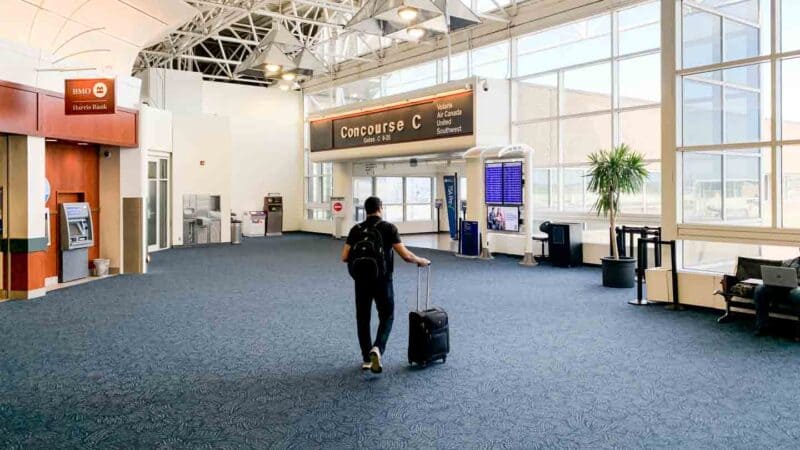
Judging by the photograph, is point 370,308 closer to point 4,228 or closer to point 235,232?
point 4,228

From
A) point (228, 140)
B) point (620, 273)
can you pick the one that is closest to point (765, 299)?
point (620, 273)

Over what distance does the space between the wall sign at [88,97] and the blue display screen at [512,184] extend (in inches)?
295

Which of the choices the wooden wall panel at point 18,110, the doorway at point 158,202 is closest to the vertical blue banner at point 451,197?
the doorway at point 158,202

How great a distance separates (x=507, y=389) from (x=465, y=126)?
919 centimetres

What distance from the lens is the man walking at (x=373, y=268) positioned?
189 inches

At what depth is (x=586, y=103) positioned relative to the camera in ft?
41.0

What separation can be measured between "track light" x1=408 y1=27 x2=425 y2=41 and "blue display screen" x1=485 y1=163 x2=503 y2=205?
12.4 feet

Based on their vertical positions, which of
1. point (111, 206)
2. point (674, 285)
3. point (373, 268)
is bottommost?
point (674, 285)

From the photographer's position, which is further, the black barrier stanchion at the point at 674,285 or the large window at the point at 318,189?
the large window at the point at 318,189

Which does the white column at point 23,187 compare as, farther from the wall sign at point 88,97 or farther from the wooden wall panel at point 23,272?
the wall sign at point 88,97

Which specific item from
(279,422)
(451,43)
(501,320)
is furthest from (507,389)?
(451,43)

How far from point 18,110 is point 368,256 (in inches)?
247

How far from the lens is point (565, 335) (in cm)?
623

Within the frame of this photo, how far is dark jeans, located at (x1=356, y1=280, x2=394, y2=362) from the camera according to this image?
4.88m
